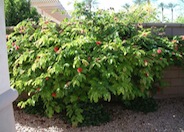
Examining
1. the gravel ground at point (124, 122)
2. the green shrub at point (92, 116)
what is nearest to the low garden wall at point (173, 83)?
the gravel ground at point (124, 122)

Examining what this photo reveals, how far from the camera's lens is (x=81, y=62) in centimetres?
343

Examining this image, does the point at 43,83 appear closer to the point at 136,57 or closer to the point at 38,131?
the point at 38,131

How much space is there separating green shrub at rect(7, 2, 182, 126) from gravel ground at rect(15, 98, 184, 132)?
191 mm

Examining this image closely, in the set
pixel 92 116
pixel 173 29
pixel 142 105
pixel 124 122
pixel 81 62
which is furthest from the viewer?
pixel 173 29

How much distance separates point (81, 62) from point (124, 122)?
1.13 meters

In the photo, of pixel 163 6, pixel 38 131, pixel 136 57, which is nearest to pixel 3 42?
pixel 38 131

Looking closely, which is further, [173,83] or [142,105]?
[173,83]

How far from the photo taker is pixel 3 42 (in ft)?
7.63

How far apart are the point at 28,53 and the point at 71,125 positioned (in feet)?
3.91

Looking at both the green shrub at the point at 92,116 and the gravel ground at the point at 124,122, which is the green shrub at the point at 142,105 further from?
the green shrub at the point at 92,116

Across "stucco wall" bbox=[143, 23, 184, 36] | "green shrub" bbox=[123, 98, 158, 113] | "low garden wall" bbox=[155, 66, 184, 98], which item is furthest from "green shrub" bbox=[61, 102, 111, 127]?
"stucco wall" bbox=[143, 23, 184, 36]

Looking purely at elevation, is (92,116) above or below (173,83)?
below

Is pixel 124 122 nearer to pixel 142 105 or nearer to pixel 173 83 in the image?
Answer: pixel 142 105

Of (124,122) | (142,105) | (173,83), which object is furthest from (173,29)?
(124,122)
